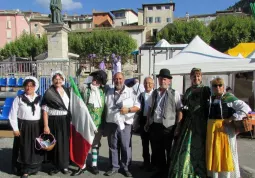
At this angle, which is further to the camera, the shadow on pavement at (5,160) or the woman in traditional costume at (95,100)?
the shadow on pavement at (5,160)

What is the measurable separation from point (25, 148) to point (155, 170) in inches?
87.1

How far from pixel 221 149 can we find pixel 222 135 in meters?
0.18

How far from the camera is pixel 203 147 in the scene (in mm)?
3480

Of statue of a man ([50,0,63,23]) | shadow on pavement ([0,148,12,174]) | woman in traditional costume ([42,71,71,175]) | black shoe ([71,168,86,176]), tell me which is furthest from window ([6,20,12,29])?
black shoe ([71,168,86,176])

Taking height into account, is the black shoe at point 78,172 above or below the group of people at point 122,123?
below

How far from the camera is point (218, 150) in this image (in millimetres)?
3264

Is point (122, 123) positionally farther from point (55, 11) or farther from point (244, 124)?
point (55, 11)

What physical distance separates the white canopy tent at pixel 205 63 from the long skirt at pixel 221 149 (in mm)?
3562

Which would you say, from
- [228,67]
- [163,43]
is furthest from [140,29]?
[228,67]

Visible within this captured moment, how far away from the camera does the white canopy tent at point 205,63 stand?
6461 millimetres

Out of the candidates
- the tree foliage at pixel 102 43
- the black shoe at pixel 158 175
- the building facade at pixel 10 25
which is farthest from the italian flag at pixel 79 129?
the building facade at pixel 10 25

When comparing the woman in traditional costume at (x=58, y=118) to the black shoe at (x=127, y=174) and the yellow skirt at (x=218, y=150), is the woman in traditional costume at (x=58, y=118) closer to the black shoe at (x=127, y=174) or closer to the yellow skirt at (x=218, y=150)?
the black shoe at (x=127, y=174)

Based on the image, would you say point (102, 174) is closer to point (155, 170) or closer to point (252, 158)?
point (155, 170)

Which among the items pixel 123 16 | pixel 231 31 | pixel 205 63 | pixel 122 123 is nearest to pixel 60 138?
pixel 122 123
